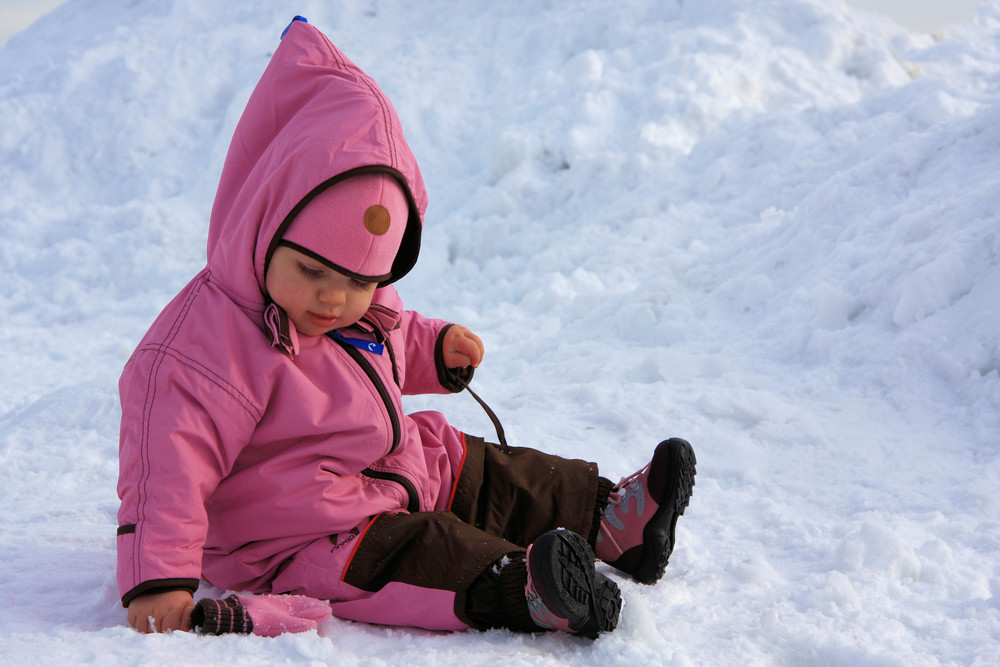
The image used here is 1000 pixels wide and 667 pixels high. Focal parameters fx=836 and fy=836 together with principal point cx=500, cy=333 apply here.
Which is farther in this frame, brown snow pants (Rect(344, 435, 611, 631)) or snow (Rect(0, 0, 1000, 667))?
snow (Rect(0, 0, 1000, 667))

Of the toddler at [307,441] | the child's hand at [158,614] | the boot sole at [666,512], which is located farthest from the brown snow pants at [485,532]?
the child's hand at [158,614]

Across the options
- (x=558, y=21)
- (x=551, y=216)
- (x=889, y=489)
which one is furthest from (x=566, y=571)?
(x=558, y=21)

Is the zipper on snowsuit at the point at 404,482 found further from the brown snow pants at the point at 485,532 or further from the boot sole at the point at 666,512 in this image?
the boot sole at the point at 666,512

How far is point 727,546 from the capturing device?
1888mm

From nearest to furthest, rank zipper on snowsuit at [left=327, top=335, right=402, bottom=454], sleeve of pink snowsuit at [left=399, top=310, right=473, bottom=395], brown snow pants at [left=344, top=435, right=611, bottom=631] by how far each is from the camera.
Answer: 1. brown snow pants at [left=344, top=435, right=611, bottom=631]
2. zipper on snowsuit at [left=327, top=335, right=402, bottom=454]
3. sleeve of pink snowsuit at [left=399, top=310, right=473, bottom=395]

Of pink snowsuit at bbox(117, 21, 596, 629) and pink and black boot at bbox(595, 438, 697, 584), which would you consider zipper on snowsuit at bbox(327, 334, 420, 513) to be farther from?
pink and black boot at bbox(595, 438, 697, 584)

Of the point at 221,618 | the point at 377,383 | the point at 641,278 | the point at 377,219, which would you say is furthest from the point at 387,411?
the point at 641,278

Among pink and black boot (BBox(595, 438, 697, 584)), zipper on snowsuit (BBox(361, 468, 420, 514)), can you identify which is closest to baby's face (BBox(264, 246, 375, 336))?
zipper on snowsuit (BBox(361, 468, 420, 514))

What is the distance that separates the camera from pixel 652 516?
5.70 ft

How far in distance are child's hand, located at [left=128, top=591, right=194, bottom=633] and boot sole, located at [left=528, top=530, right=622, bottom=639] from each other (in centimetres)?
57

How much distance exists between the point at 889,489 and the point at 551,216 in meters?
3.19

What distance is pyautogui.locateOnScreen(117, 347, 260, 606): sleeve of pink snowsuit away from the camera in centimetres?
137

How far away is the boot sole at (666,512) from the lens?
5.58ft

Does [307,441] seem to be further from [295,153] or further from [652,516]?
[652,516]
